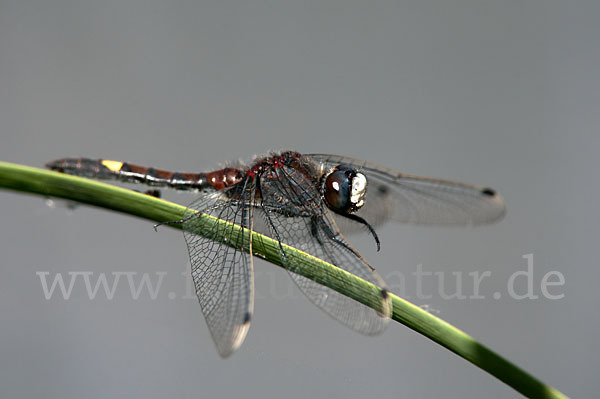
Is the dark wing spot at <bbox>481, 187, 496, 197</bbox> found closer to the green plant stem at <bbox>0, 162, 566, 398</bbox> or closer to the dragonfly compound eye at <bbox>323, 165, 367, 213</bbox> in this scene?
the dragonfly compound eye at <bbox>323, 165, 367, 213</bbox>

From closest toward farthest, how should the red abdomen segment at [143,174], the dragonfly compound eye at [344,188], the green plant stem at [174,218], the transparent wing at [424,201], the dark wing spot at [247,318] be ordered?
the green plant stem at [174,218], the dark wing spot at [247,318], the dragonfly compound eye at [344,188], the red abdomen segment at [143,174], the transparent wing at [424,201]

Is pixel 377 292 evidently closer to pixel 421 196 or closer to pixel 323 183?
pixel 323 183

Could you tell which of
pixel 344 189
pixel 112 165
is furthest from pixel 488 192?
pixel 112 165

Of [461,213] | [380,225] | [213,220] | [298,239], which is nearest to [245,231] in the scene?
[213,220]

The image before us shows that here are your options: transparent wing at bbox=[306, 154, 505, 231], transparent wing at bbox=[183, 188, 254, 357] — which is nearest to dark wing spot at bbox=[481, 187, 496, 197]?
transparent wing at bbox=[306, 154, 505, 231]

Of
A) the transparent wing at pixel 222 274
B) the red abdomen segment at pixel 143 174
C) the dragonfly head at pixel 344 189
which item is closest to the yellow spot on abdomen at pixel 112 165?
the red abdomen segment at pixel 143 174

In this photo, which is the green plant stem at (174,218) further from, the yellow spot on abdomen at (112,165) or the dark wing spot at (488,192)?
the dark wing spot at (488,192)
